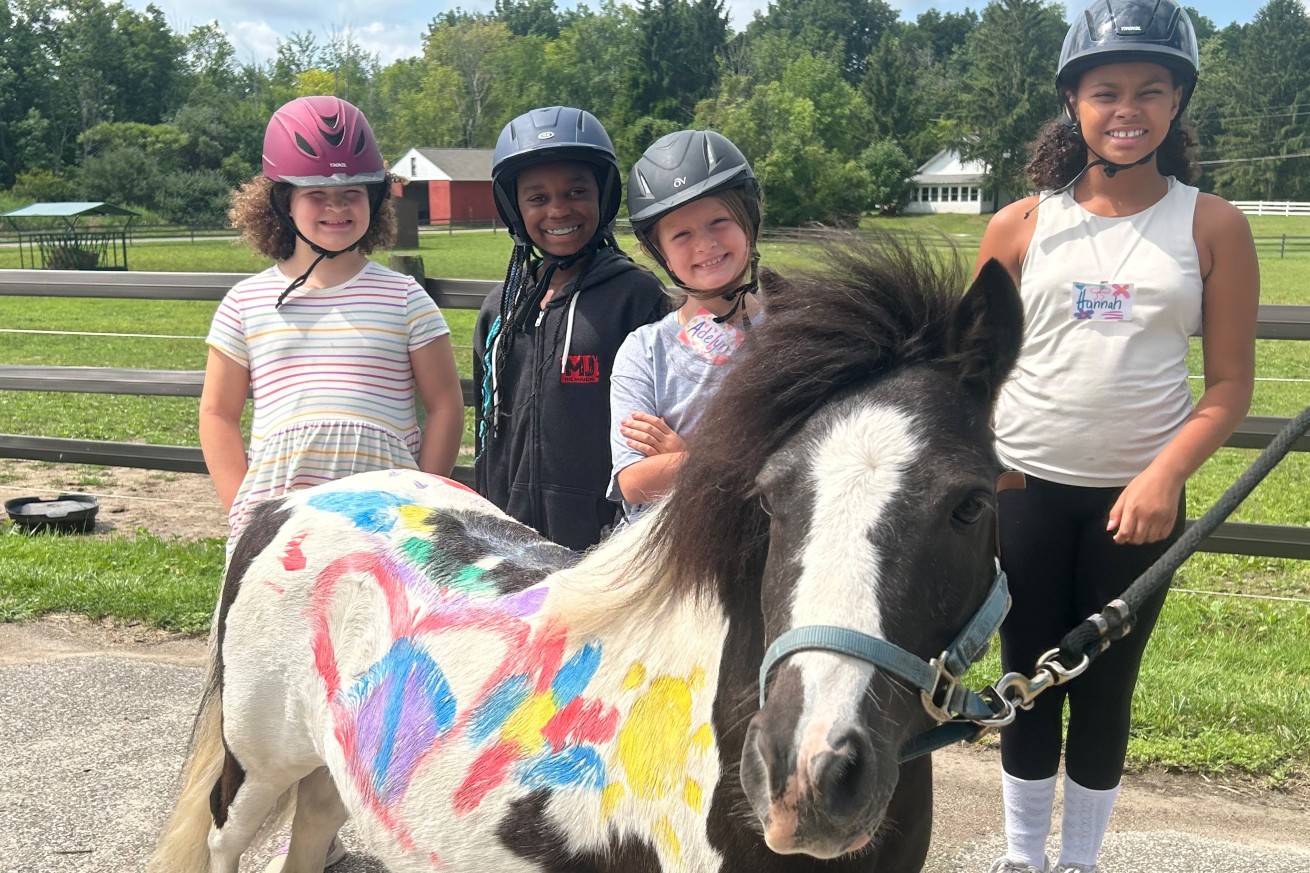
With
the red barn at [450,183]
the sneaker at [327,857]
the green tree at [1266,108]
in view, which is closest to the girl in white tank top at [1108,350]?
the sneaker at [327,857]

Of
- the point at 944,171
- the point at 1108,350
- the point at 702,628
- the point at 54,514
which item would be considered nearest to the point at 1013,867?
the point at 1108,350

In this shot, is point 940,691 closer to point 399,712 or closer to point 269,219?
point 399,712

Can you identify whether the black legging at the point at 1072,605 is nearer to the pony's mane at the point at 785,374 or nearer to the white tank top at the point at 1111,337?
the white tank top at the point at 1111,337

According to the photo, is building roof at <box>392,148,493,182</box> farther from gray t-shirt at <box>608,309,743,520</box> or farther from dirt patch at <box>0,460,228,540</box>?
gray t-shirt at <box>608,309,743,520</box>

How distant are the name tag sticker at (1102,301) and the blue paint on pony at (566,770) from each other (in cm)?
159

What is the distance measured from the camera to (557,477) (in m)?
2.99

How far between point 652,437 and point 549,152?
110 cm

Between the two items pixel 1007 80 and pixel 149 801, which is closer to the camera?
pixel 149 801

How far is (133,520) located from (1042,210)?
626 cm

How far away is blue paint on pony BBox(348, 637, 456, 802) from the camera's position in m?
2.21

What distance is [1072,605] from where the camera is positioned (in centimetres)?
272

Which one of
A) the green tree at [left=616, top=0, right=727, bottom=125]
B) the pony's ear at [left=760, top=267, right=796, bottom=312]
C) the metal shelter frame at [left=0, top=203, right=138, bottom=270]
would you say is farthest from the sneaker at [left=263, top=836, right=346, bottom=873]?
the green tree at [left=616, top=0, right=727, bottom=125]

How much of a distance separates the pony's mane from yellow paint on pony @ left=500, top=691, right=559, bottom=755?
39 centimetres

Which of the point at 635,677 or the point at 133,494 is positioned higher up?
the point at 635,677
